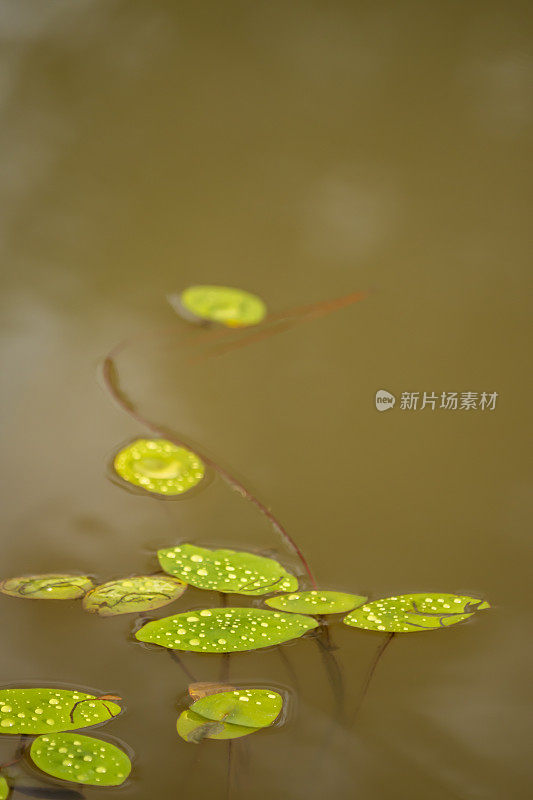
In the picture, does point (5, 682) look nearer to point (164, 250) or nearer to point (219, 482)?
point (219, 482)

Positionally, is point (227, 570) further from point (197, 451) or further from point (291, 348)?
point (291, 348)

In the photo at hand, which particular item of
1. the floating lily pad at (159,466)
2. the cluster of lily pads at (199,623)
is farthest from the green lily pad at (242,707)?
the floating lily pad at (159,466)

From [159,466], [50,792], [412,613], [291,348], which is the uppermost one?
[291,348]

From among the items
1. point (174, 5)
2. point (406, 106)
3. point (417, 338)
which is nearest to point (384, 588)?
point (417, 338)

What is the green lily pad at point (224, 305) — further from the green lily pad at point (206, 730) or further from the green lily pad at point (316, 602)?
the green lily pad at point (206, 730)

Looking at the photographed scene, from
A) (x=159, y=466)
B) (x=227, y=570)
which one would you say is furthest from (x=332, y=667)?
(x=159, y=466)
